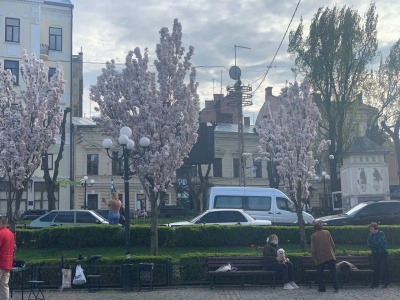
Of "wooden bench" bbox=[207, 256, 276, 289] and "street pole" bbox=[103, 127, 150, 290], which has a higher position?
"street pole" bbox=[103, 127, 150, 290]

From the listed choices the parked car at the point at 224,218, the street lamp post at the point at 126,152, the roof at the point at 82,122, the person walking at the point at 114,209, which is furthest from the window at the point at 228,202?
the roof at the point at 82,122

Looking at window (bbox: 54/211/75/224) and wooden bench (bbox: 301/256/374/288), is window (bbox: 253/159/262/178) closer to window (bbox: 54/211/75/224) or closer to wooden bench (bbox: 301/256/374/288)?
window (bbox: 54/211/75/224)

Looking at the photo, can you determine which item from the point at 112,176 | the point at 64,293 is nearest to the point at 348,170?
the point at 64,293

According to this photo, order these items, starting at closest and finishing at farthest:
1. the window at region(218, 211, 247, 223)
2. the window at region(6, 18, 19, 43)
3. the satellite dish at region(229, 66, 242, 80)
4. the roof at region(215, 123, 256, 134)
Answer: the window at region(218, 211, 247, 223)
the window at region(6, 18, 19, 43)
the satellite dish at region(229, 66, 242, 80)
the roof at region(215, 123, 256, 134)

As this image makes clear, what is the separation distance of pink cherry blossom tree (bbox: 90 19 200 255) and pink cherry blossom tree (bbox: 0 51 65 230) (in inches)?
84.0

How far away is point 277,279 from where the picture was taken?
16.0 meters

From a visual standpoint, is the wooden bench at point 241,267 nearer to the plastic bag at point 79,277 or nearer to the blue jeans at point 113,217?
the plastic bag at point 79,277

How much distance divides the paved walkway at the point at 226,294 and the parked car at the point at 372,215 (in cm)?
989

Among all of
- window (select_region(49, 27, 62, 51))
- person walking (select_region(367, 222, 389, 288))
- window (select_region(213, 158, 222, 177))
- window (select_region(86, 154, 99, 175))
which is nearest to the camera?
person walking (select_region(367, 222, 389, 288))

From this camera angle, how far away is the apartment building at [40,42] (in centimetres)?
4425

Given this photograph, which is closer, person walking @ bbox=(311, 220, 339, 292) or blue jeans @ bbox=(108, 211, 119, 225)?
person walking @ bbox=(311, 220, 339, 292)

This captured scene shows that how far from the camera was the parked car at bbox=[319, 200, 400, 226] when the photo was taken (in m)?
25.8

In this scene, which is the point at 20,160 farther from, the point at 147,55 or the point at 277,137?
the point at 277,137

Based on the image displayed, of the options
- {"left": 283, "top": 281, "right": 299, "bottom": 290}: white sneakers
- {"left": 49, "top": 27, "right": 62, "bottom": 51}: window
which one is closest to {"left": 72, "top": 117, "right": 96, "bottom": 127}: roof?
{"left": 49, "top": 27, "right": 62, "bottom": 51}: window
